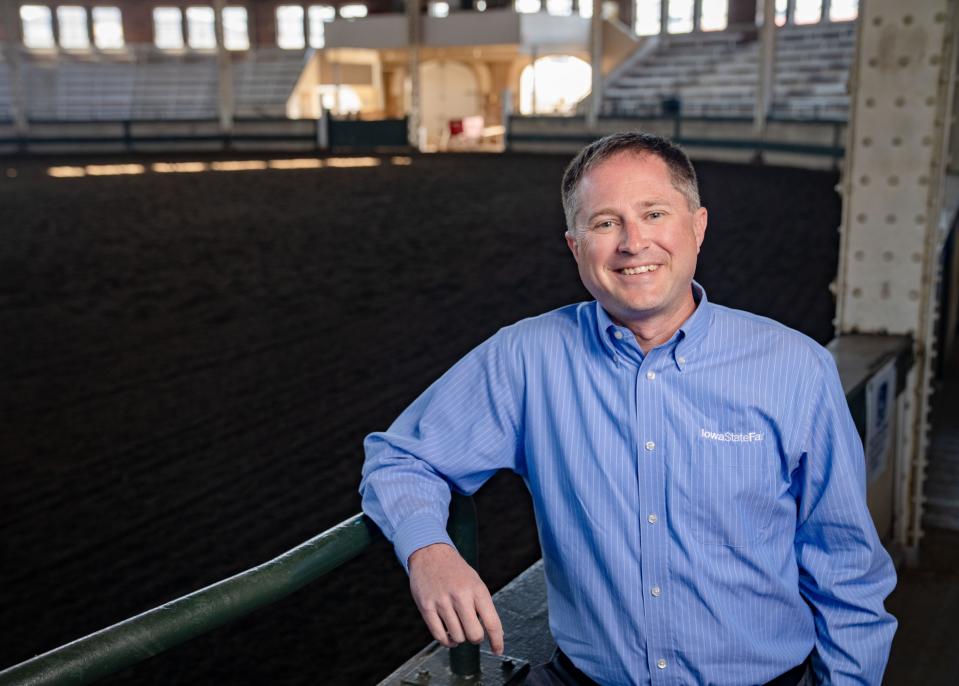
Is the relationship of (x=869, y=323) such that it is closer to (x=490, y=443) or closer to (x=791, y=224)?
(x=490, y=443)

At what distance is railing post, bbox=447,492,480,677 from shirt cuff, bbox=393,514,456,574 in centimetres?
16

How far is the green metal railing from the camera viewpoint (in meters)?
1.31

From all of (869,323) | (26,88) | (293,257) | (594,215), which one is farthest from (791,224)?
(26,88)

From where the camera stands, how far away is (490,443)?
2020 mm

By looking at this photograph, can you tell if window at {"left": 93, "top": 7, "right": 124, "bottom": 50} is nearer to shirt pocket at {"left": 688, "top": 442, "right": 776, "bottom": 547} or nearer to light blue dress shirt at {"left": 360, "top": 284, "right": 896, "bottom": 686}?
light blue dress shirt at {"left": 360, "top": 284, "right": 896, "bottom": 686}

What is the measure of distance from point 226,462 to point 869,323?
3.29 metres

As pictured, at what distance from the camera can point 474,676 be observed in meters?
2.10

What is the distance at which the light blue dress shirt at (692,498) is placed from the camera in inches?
73.2

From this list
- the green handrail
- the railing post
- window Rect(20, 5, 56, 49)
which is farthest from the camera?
window Rect(20, 5, 56, 49)

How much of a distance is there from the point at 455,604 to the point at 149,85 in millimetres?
36581

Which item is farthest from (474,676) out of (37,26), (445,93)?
(37,26)

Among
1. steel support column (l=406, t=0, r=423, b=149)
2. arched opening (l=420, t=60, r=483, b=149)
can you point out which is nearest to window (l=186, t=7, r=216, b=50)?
arched opening (l=420, t=60, r=483, b=149)

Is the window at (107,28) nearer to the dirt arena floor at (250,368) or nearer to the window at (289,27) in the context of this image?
the window at (289,27)

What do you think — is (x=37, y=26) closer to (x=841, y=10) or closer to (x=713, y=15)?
(x=713, y=15)
